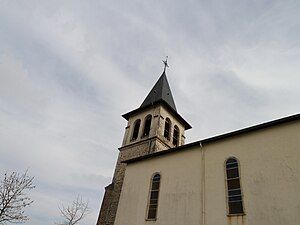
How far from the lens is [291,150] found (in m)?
8.48

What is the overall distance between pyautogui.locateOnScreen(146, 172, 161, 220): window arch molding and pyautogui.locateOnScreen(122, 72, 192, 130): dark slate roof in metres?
8.63

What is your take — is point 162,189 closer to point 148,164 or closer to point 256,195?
point 148,164

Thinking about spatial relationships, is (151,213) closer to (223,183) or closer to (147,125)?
(223,183)

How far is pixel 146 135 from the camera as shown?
60.2 ft

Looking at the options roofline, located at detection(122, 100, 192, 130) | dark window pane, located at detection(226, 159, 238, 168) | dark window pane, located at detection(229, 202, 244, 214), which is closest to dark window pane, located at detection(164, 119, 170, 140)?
roofline, located at detection(122, 100, 192, 130)

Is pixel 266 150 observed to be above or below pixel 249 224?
above

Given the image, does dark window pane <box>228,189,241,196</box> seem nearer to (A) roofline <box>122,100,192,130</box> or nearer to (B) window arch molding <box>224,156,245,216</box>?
(B) window arch molding <box>224,156,245,216</box>

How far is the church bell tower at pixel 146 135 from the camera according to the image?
603 inches

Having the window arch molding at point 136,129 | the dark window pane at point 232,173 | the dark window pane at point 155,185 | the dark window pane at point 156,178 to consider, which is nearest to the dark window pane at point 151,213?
the dark window pane at point 155,185

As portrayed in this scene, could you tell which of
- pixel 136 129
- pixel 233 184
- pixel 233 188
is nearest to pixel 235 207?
pixel 233 188

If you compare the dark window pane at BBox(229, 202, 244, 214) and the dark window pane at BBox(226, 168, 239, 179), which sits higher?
the dark window pane at BBox(226, 168, 239, 179)

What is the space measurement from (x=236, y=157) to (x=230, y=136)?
1103 millimetres

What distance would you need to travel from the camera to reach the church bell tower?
50.2 ft

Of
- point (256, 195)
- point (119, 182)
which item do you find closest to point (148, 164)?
point (119, 182)
